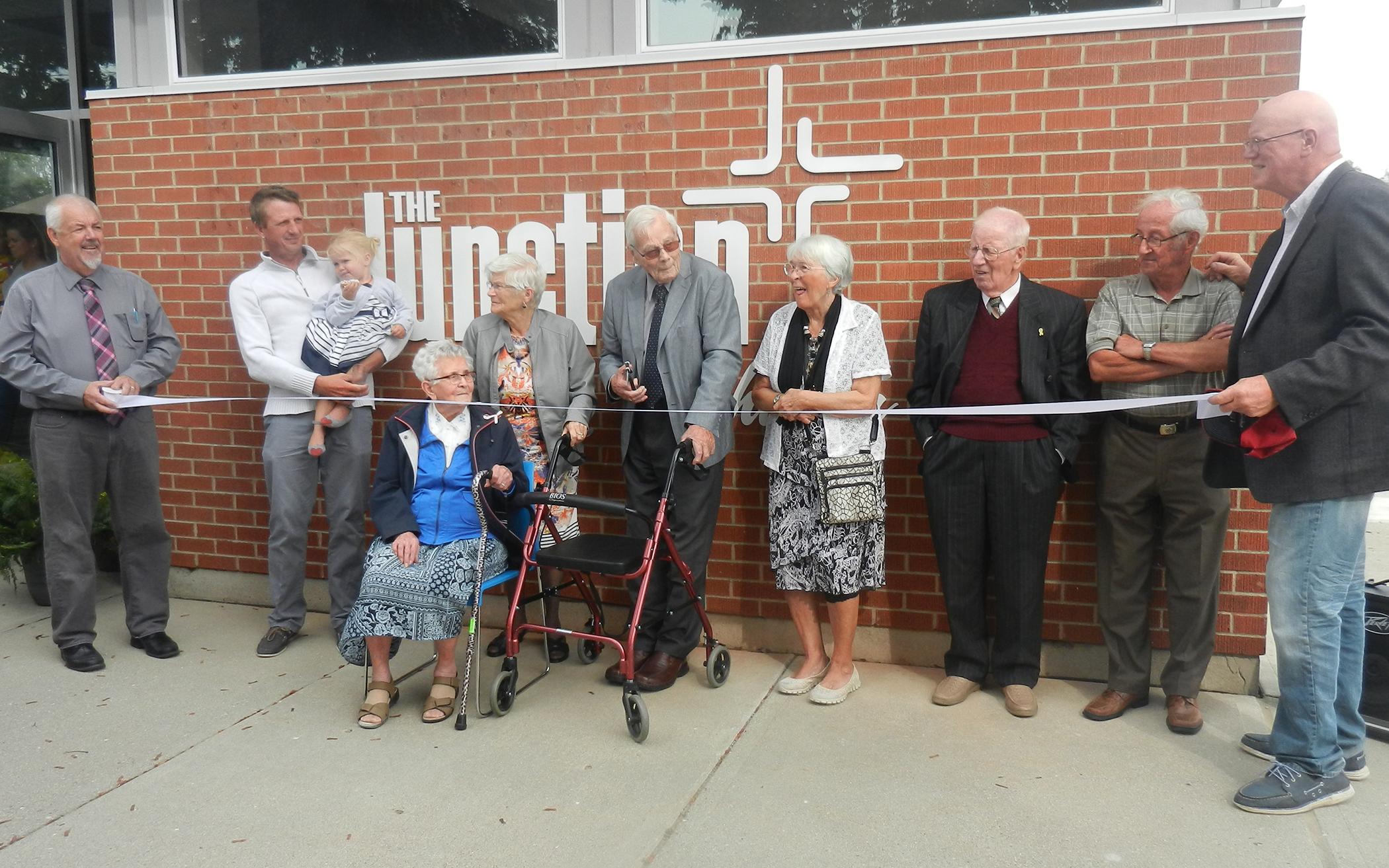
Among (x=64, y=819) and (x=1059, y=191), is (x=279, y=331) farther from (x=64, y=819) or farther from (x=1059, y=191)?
(x=1059, y=191)

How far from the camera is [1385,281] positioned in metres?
2.92

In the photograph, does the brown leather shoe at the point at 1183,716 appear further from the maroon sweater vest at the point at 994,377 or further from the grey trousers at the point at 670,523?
the grey trousers at the point at 670,523

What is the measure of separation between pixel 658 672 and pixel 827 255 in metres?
1.85

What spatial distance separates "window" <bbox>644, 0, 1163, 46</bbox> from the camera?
4297 millimetres

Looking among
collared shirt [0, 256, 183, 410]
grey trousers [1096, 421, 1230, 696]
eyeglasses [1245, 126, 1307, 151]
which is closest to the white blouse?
grey trousers [1096, 421, 1230, 696]

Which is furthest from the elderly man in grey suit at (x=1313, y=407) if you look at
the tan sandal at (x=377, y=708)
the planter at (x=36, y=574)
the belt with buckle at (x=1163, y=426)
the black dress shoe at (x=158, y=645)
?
the planter at (x=36, y=574)

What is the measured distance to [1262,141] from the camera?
10.4ft

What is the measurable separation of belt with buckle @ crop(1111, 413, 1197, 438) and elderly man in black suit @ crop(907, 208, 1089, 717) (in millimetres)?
188

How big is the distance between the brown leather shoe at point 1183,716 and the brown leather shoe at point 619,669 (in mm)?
2074

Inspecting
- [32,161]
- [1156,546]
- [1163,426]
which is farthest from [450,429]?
[32,161]

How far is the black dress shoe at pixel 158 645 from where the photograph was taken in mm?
4742

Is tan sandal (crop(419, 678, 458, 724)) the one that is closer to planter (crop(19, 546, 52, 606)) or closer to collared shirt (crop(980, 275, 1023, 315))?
collared shirt (crop(980, 275, 1023, 315))

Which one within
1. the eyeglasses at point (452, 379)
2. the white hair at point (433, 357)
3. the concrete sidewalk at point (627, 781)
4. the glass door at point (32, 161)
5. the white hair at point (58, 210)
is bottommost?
the concrete sidewalk at point (627, 781)

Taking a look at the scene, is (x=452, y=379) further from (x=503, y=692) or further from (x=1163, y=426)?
(x=1163, y=426)
